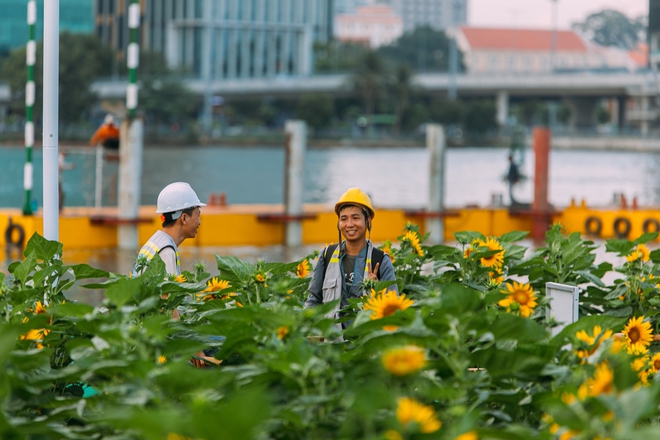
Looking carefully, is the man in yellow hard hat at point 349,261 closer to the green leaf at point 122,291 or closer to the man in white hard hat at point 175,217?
the man in white hard hat at point 175,217

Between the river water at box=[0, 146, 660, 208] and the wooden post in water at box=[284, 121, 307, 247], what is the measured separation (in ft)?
10.3

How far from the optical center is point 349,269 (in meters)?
5.50

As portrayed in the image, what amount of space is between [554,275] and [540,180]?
1370cm

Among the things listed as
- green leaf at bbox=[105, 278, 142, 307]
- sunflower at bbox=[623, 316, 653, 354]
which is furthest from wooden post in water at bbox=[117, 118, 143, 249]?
green leaf at bbox=[105, 278, 142, 307]

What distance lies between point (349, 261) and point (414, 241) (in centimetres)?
37

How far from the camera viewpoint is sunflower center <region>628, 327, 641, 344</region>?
4215 millimetres

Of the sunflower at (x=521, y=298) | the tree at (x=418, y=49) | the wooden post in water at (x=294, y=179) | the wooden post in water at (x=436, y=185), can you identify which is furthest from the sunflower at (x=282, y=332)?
the tree at (x=418, y=49)

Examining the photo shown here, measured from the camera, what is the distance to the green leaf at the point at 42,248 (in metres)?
4.62

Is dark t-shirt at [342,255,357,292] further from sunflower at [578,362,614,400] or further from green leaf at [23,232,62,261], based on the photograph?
sunflower at [578,362,614,400]

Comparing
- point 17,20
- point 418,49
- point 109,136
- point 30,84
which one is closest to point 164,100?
point 17,20

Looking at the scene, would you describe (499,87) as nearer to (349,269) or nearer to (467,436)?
(349,269)

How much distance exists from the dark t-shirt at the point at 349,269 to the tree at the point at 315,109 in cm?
10856

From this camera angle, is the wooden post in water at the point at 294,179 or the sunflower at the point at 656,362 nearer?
the sunflower at the point at 656,362

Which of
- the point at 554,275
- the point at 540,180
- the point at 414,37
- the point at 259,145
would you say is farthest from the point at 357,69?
the point at 554,275
